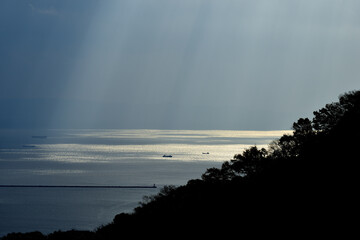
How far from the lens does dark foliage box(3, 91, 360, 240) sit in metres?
21.7

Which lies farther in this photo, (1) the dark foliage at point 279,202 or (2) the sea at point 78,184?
(2) the sea at point 78,184

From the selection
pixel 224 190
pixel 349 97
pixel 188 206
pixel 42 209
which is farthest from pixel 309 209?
pixel 42 209

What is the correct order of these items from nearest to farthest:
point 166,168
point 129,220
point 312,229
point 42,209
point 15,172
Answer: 1. point 312,229
2. point 129,220
3. point 42,209
4. point 15,172
5. point 166,168

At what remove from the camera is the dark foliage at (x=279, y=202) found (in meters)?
21.7

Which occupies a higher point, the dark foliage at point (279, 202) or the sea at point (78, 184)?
the sea at point (78, 184)

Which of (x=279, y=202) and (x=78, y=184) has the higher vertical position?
(x=78, y=184)

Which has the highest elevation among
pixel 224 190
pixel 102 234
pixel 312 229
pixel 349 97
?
pixel 349 97

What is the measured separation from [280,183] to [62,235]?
60.3ft

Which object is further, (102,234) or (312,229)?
(102,234)

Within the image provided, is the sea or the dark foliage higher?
the sea

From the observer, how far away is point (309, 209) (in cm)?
2264

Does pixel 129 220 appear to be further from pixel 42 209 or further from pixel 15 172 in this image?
pixel 15 172

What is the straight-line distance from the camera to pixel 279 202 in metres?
25.5

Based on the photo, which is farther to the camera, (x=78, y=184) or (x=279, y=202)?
(x=78, y=184)
